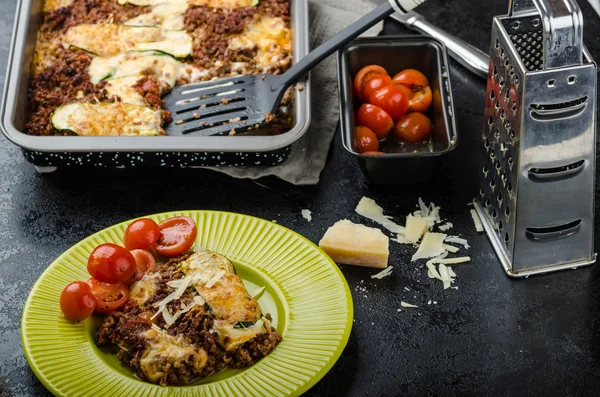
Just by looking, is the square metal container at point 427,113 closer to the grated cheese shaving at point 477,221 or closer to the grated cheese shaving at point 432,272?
the grated cheese shaving at point 477,221

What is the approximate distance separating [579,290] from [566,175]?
44cm

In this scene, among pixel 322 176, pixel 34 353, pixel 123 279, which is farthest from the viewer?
pixel 322 176

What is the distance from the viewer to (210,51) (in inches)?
146

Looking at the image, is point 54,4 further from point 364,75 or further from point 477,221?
point 477,221

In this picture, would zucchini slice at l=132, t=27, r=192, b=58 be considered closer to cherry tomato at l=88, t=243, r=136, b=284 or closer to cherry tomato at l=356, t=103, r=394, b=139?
cherry tomato at l=356, t=103, r=394, b=139

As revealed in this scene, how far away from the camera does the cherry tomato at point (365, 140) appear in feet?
10.9

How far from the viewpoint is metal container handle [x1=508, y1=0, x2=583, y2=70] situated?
2434mm

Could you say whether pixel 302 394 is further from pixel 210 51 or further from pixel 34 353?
pixel 210 51

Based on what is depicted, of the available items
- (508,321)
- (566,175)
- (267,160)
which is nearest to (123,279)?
(267,160)

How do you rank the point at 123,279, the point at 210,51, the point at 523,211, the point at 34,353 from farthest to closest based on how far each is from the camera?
the point at 210,51 → the point at 523,211 → the point at 123,279 → the point at 34,353

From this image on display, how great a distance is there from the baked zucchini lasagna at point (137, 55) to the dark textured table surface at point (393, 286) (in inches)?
9.2

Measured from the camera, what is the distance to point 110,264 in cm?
267

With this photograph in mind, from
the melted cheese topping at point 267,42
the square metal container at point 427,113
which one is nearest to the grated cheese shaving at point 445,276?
the square metal container at point 427,113

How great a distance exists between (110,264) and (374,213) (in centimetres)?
106
